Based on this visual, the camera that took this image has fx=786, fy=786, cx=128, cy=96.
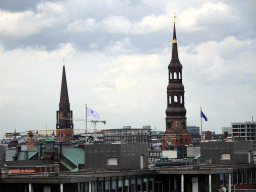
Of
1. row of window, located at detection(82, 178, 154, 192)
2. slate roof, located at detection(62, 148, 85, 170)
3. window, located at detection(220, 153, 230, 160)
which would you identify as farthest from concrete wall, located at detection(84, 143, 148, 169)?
slate roof, located at detection(62, 148, 85, 170)

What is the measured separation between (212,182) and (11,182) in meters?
23.3

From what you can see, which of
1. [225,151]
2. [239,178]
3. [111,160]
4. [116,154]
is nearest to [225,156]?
[225,151]

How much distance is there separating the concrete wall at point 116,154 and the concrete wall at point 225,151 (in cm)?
1595

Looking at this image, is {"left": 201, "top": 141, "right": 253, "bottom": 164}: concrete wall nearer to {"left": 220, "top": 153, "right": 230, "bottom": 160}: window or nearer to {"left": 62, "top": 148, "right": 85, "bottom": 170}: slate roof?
{"left": 220, "top": 153, "right": 230, "bottom": 160}: window

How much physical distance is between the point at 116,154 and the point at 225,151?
2096 centimetres

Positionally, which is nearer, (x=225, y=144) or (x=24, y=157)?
(x=225, y=144)

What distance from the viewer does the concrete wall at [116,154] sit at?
84562 mm

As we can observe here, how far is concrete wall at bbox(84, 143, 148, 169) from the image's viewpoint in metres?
84.6

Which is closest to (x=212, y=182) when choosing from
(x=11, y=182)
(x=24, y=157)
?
(x=11, y=182)

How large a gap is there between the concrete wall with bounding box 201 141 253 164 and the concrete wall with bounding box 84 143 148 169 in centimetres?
1595

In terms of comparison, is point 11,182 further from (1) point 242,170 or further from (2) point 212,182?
(1) point 242,170

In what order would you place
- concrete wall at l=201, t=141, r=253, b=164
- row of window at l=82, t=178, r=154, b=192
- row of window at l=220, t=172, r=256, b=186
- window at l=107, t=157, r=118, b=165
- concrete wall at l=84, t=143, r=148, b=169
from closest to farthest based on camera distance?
row of window at l=82, t=178, r=154, b=192
concrete wall at l=84, t=143, r=148, b=169
window at l=107, t=157, r=118, b=165
row of window at l=220, t=172, r=256, b=186
concrete wall at l=201, t=141, r=253, b=164

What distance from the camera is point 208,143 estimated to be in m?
102

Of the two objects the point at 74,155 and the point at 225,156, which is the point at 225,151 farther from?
the point at 74,155
